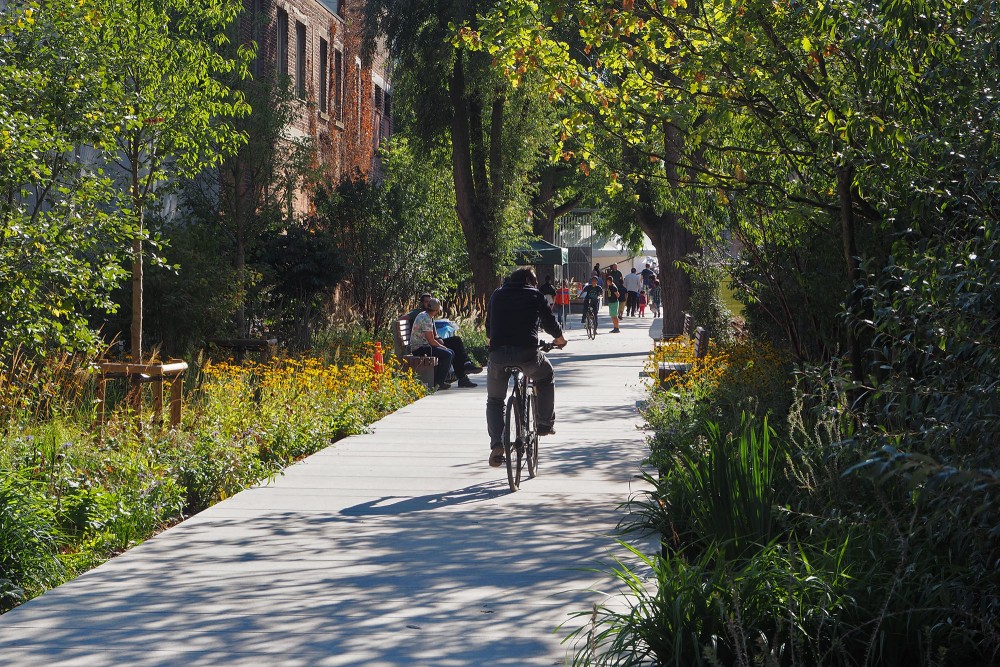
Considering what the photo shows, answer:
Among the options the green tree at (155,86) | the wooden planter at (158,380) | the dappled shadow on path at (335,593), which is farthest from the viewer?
the green tree at (155,86)

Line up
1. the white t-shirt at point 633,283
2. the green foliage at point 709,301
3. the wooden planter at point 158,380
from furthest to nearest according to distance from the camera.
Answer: the white t-shirt at point 633,283 < the green foliage at point 709,301 < the wooden planter at point 158,380

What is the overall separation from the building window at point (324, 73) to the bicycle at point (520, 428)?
2535cm

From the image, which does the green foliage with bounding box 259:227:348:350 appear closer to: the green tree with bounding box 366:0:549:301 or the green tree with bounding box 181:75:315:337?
the green tree with bounding box 181:75:315:337

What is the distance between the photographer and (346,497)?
9.02 meters

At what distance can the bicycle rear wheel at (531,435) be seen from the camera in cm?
981

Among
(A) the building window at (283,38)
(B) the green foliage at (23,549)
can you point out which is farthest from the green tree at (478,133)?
(B) the green foliage at (23,549)

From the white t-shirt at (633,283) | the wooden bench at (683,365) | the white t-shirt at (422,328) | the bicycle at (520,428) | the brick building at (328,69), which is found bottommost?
the bicycle at (520,428)

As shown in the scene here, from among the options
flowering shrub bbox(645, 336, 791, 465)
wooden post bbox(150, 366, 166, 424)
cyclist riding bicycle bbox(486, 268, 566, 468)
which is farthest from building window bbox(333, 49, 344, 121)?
cyclist riding bicycle bbox(486, 268, 566, 468)

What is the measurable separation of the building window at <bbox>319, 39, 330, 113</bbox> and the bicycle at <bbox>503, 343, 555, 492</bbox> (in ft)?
83.2

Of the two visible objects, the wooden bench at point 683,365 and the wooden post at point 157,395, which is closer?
the wooden post at point 157,395

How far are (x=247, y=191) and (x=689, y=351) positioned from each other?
7650 millimetres

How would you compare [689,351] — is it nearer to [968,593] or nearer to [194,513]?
[194,513]

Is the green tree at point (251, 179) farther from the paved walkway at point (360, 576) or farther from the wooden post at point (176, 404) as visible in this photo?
the paved walkway at point (360, 576)

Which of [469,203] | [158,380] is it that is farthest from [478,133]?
[158,380]
